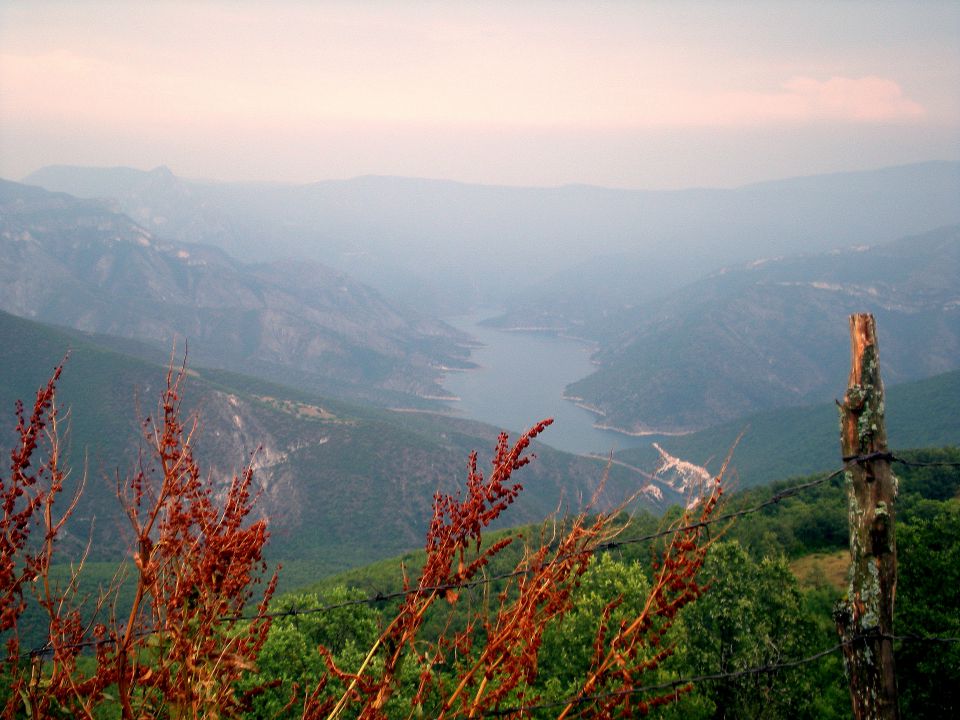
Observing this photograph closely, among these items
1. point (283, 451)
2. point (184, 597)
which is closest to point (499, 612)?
point (184, 597)

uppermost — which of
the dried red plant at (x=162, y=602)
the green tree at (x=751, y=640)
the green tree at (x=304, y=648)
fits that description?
the dried red plant at (x=162, y=602)

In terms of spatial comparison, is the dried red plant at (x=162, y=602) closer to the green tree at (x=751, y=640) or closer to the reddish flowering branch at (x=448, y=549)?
the reddish flowering branch at (x=448, y=549)

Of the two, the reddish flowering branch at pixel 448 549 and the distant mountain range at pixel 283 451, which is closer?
the reddish flowering branch at pixel 448 549

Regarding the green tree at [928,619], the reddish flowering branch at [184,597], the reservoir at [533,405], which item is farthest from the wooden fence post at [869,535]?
the reservoir at [533,405]

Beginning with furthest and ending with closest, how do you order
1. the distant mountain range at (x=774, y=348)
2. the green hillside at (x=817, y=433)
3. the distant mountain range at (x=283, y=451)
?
the distant mountain range at (x=774, y=348) < the green hillside at (x=817, y=433) < the distant mountain range at (x=283, y=451)

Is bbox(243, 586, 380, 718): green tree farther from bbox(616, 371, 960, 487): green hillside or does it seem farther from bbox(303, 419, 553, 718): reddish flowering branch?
bbox(616, 371, 960, 487): green hillside

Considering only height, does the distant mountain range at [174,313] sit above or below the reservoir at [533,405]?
above

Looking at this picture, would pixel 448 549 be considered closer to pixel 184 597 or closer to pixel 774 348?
pixel 184 597
